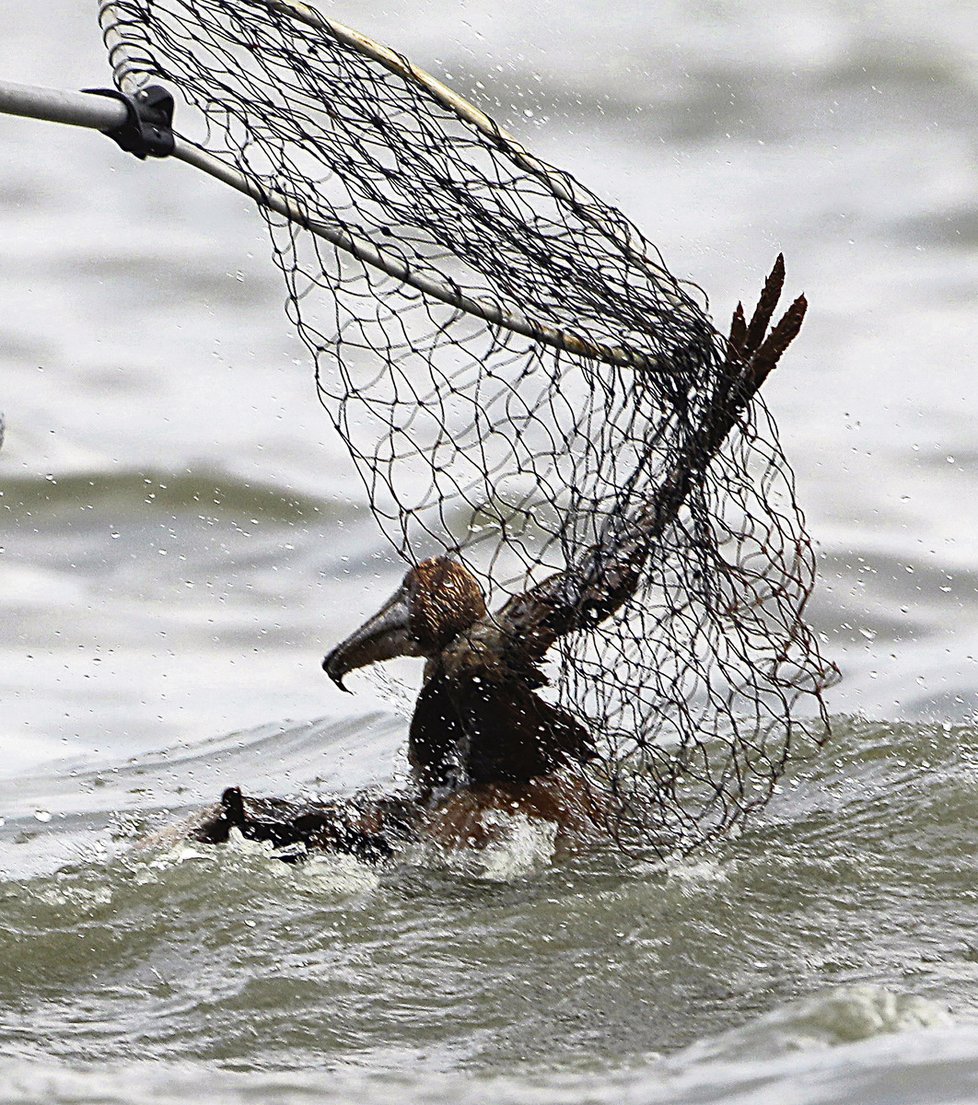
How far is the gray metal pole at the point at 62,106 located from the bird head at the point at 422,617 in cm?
151

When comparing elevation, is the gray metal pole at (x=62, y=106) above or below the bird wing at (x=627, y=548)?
above

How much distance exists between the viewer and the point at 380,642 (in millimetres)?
4707

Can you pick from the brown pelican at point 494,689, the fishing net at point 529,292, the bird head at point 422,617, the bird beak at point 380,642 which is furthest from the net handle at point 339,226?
the bird beak at point 380,642

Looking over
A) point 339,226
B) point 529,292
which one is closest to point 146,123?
point 339,226

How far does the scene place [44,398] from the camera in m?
8.87

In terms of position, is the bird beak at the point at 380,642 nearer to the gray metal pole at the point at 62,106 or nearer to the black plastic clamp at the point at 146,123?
the black plastic clamp at the point at 146,123

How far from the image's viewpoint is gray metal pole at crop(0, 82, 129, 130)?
325cm

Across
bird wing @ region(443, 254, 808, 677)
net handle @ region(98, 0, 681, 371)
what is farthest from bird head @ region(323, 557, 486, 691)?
net handle @ region(98, 0, 681, 371)

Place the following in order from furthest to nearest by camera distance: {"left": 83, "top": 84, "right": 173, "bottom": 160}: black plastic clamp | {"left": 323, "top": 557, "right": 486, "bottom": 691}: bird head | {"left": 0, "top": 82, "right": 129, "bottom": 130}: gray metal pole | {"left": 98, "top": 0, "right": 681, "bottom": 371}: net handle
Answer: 1. {"left": 323, "top": 557, "right": 486, "bottom": 691}: bird head
2. {"left": 98, "top": 0, "right": 681, "bottom": 371}: net handle
3. {"left": 83, "top": 84, "right": 173, "bottom": 160}: black plastic clamp
4. {"left": 0, "top": 82, "right": 129, "bottom": 130}: gray metal pole

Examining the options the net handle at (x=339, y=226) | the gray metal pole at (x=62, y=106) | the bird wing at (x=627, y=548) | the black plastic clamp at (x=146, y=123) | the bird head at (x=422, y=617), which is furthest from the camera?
the bird head at (x=422, y=617)

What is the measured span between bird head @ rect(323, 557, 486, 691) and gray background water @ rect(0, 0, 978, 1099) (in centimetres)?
74

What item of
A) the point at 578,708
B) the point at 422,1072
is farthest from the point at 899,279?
the point at 422,1072

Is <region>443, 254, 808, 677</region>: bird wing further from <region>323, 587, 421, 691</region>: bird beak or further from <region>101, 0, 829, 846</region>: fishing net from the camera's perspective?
<region>323, 587, 421, 691</region>: bird beak

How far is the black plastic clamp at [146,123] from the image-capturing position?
3.68 meters
